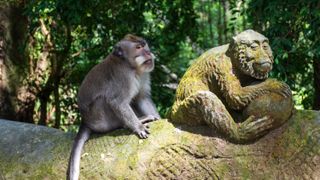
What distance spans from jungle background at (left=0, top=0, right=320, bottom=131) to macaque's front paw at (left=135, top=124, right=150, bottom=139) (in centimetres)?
163

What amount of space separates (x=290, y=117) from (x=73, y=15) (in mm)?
2874

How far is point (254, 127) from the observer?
3244 millimetres

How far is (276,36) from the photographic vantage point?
4.91 m

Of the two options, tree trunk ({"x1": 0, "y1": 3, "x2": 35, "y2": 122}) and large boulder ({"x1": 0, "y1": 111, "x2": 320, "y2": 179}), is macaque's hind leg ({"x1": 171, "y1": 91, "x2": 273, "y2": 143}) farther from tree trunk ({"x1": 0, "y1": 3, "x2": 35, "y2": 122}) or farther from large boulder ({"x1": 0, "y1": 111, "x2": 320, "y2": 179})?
tree trunk ({"x1": 0, "y1": 3, "x2": 35, "y2": 122})

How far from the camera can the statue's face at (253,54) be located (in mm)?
3207

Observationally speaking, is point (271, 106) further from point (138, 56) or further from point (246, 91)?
point (138, 56)

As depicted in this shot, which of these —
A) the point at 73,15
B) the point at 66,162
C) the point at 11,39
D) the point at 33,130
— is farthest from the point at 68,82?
the point at 66,162

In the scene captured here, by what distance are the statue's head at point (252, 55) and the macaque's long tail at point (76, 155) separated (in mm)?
1275

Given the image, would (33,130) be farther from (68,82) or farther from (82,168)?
(68,82)

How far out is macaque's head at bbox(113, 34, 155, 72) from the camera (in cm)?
392

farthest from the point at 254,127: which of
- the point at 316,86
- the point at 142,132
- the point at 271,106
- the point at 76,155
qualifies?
the point at 316,86

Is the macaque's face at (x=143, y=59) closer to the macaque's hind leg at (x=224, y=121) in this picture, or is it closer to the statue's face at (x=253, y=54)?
the macaque's hind leg at (x=224, y=121)

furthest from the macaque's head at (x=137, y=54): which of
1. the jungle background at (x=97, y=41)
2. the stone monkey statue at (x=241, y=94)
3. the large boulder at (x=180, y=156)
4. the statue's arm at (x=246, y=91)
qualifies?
the jungle background at (x=97, y=41)

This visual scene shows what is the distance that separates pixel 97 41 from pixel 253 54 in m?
3.79
